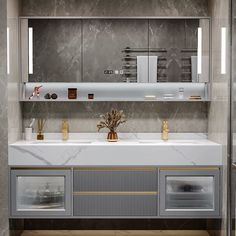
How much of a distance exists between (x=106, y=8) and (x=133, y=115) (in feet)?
3.63

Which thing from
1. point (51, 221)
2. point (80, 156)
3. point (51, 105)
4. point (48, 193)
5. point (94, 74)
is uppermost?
point (94, 74)

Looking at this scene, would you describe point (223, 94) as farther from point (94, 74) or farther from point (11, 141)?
point (11, 141)

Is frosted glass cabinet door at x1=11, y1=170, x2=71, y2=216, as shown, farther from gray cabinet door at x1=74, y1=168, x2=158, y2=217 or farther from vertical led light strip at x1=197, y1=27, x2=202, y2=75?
vertical led light strip at x1=197, y1=27, x2=202, y2=75

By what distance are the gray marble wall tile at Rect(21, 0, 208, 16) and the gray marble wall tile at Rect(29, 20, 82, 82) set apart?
0.11m

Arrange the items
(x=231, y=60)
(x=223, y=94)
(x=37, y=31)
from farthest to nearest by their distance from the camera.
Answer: (x=37, y=31)
(x=223, y=94)
(x=231, y=60)

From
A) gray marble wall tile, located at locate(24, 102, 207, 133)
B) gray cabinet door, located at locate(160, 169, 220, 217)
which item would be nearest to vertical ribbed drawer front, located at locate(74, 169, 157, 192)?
gray cabinet door, located at locate(160, 169, 220, 217)

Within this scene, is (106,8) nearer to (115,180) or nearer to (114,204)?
(115,180)

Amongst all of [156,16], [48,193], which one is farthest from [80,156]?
[156,16]

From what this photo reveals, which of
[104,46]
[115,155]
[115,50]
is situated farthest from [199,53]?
[115,155]

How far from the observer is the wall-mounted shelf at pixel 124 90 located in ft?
15.8

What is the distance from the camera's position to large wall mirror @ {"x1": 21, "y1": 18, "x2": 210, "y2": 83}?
→ 4648mm

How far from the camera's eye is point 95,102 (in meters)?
4.84

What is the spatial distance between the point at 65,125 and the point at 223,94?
1.60 meters

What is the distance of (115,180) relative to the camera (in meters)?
4.26
